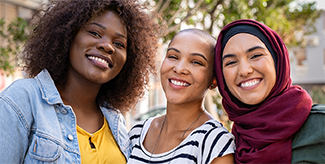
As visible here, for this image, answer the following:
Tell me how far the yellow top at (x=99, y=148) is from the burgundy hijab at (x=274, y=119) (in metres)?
1.04

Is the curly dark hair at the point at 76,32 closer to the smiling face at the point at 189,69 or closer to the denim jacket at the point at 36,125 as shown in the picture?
the denim jacket at the point at 36,125

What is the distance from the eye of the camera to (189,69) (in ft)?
7.33

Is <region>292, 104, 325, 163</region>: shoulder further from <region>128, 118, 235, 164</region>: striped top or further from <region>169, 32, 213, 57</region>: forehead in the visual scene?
<region>169, 32, 213, 57</region>: forehead

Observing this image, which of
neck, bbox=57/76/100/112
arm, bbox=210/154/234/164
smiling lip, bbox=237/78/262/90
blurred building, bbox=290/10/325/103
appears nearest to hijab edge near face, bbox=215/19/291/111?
smiling lip, bbox=237/78/262/90

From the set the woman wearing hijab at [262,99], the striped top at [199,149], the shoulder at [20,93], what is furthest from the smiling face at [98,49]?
the woman wearing hijab at [262,99]

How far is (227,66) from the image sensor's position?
210cm

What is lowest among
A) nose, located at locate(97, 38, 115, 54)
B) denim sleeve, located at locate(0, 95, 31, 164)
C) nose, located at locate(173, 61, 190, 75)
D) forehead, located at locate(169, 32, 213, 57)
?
denim sleeve, located at locate(0, 95, 31, 164)

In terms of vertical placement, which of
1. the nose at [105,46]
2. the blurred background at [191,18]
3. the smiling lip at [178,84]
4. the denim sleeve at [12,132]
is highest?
the blurred background at [191,18]

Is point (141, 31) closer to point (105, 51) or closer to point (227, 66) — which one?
point (105, 51)

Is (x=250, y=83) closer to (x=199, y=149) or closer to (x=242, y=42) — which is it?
(x=242, y=42)

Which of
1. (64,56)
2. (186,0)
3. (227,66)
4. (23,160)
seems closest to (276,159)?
(227,66)

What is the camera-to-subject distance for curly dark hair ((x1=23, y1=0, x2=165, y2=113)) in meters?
2.36

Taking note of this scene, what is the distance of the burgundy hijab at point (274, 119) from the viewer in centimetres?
179

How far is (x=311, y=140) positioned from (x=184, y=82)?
98 cm
